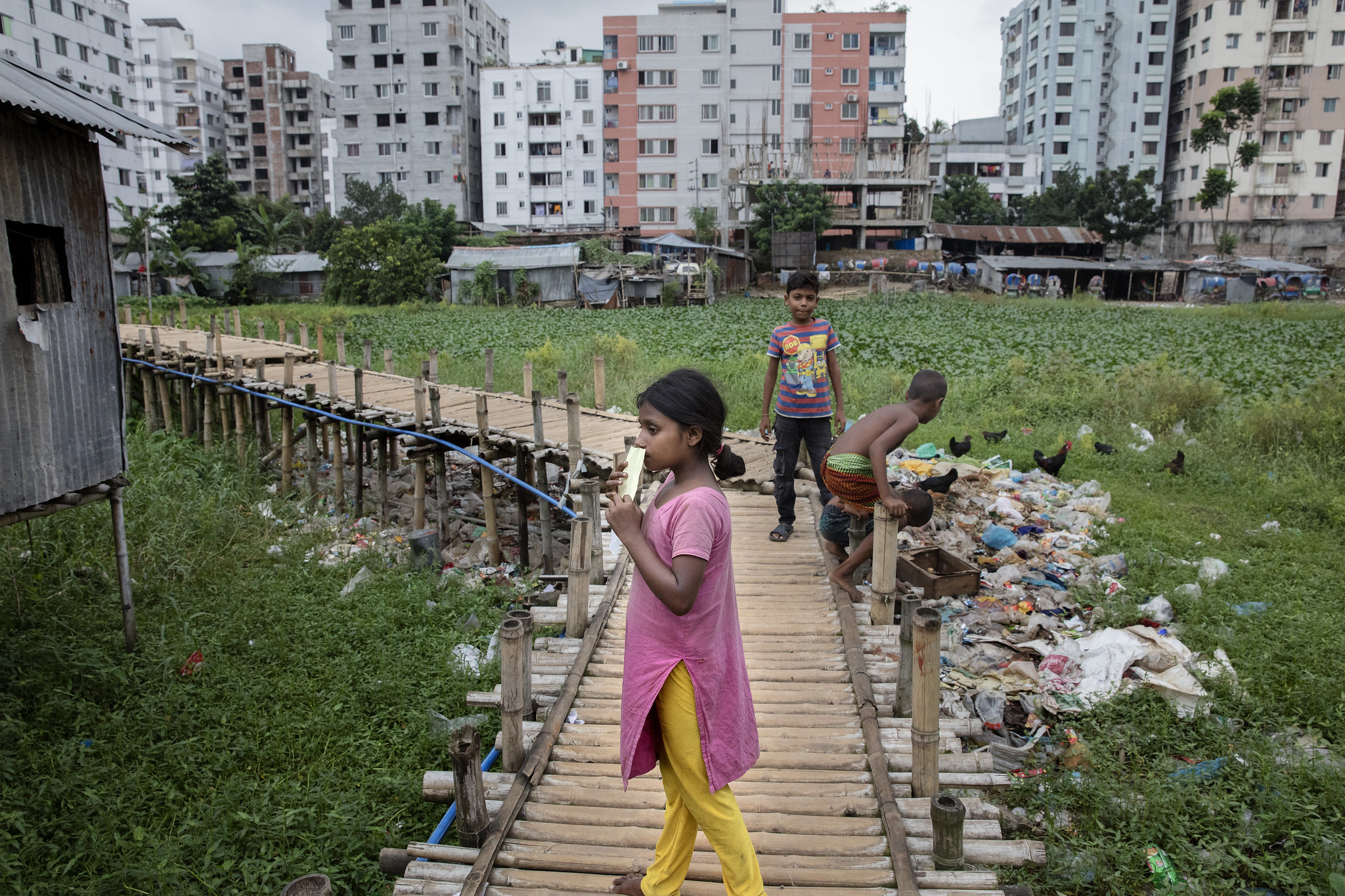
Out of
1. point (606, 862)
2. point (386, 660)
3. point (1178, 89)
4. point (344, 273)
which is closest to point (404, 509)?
point (386, 660)

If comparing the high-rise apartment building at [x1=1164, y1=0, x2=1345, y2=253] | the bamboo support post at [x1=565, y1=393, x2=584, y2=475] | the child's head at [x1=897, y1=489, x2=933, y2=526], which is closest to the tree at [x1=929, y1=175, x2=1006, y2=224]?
the high-rise apartment building at [x1=1164, y1=0, x2=1345, y2=253]

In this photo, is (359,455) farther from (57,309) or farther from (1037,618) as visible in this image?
(1037,618)

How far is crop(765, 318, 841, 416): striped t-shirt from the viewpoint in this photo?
17.0 ft

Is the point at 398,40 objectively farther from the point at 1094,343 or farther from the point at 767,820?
the point at 767,820

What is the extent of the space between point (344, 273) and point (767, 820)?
1166 inches

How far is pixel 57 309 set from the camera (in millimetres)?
5844

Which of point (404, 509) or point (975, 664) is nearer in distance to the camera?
point (975, 664)

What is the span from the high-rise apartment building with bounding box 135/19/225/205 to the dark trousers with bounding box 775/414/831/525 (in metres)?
50.8

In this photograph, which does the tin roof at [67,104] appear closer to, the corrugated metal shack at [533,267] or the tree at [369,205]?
the corrugated metal shack at [533,267]

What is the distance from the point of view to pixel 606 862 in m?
2.92

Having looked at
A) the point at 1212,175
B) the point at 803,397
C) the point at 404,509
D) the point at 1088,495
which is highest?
the point at 1212,175

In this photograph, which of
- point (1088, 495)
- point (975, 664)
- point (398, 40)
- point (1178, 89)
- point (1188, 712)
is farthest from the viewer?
point (1178, 89)

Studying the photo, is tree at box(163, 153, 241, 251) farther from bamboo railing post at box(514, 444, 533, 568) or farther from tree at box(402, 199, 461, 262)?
bamboo railing post at box(514, 444, 533, 568)

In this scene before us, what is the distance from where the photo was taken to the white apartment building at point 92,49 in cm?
3431
